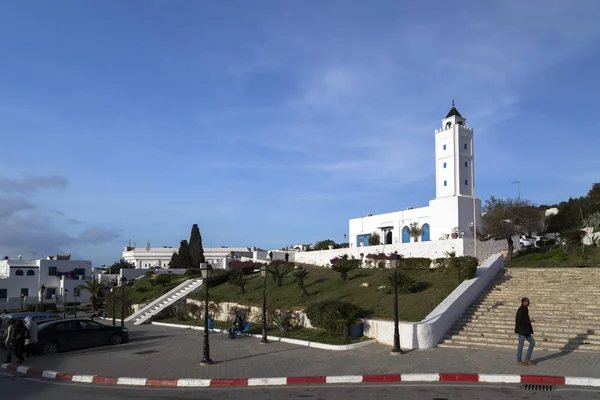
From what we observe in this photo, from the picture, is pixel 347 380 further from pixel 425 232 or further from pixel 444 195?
pixel 444 195

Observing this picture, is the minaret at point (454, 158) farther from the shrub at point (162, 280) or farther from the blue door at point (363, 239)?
the shrub at point (162, 280)

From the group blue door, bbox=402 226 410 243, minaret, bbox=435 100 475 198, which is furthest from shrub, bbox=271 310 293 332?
minaret, bbox=435 100 475 198

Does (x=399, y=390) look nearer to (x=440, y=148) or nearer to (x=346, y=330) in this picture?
(x=346, y=330)

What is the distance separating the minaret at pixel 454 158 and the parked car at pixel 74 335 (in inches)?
1441

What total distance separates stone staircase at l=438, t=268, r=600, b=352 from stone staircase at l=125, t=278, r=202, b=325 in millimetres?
20981

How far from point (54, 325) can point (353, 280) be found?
15048mm

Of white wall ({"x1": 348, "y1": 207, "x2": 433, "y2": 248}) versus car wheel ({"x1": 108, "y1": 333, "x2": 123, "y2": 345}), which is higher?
white wall ({"x1": 348, "y1": 207, "x2": 433, "y2": 248})

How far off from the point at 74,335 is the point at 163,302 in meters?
15.4

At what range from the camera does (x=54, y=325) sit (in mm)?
18453

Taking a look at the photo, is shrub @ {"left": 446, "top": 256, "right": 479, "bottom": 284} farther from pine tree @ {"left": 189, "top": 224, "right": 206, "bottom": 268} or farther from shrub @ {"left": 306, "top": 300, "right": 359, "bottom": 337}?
pine tree @ {"left": 189, "top": 224, "right": 206, "bottom": 268}

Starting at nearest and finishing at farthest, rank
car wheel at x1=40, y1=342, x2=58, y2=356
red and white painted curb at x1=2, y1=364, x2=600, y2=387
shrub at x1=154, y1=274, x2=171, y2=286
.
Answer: red and white painted curb at x1=2, y1=364, x2=600, y2=387 < car wheel at x1=40, y1=342, x2=58, y2=356 < shrub at x1=154, y1=274, x2=171, y2=286

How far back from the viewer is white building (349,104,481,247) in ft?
147

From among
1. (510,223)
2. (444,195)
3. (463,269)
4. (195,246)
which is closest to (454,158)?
(444,195)

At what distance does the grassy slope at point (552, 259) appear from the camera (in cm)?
2598
